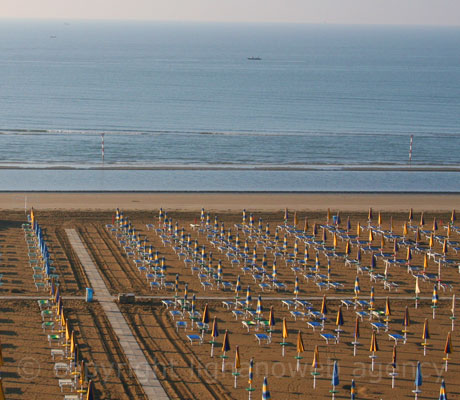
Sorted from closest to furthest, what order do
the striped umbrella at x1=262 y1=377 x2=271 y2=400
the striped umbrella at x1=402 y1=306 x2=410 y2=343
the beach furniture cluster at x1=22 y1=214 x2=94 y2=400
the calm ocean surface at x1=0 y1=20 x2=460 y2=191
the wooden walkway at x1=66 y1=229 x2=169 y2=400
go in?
the striped umbrella at x1=262 y1=377 x2=271 y2=400 < the beach furniture cluster at x1=22 y1=214 x2=94 y2=400 < the wooden walkway at x1=66 y1=229 x2=169 y2=400 < the striped umbrella at x1=402 y1=306 x2=410 y2=343 < the calm ocean surface at x1=0 y1=20 x2=460 y2=191

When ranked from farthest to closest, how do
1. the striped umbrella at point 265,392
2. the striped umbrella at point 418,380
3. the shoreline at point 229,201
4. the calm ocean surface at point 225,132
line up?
the calm ocean surface at point 225,132, the shoreline at point 229,201, the striped umbrella at point 418,380, the striped umbrella at point 265,392

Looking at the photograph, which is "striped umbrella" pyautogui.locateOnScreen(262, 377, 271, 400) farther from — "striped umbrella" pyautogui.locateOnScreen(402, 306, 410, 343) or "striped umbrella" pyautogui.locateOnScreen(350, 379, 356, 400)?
"striped umbrella" pyautogui.locateOnScreen(402, 306, 410, 343)

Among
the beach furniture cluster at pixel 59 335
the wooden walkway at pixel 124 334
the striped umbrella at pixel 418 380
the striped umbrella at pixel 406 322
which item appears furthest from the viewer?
the striped umbrella at pixel 406 322

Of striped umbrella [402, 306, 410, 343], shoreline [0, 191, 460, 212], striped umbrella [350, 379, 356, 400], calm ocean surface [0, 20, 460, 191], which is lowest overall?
striped umbrella [350, 379, 356, 400]

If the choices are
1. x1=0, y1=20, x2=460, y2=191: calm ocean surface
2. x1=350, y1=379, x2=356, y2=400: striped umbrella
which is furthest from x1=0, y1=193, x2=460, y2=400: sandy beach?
x1=0, y1=20, x2=460, y2=191: calm ocean surface

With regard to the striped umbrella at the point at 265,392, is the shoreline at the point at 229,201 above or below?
above

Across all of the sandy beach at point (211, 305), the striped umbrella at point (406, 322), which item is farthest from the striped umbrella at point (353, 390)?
the striped umbrella at point (406, 322)

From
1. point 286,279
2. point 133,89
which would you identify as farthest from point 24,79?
point 286,279

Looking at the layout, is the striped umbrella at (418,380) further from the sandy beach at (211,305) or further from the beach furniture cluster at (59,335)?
the beach furniture cluster at (59,335)
